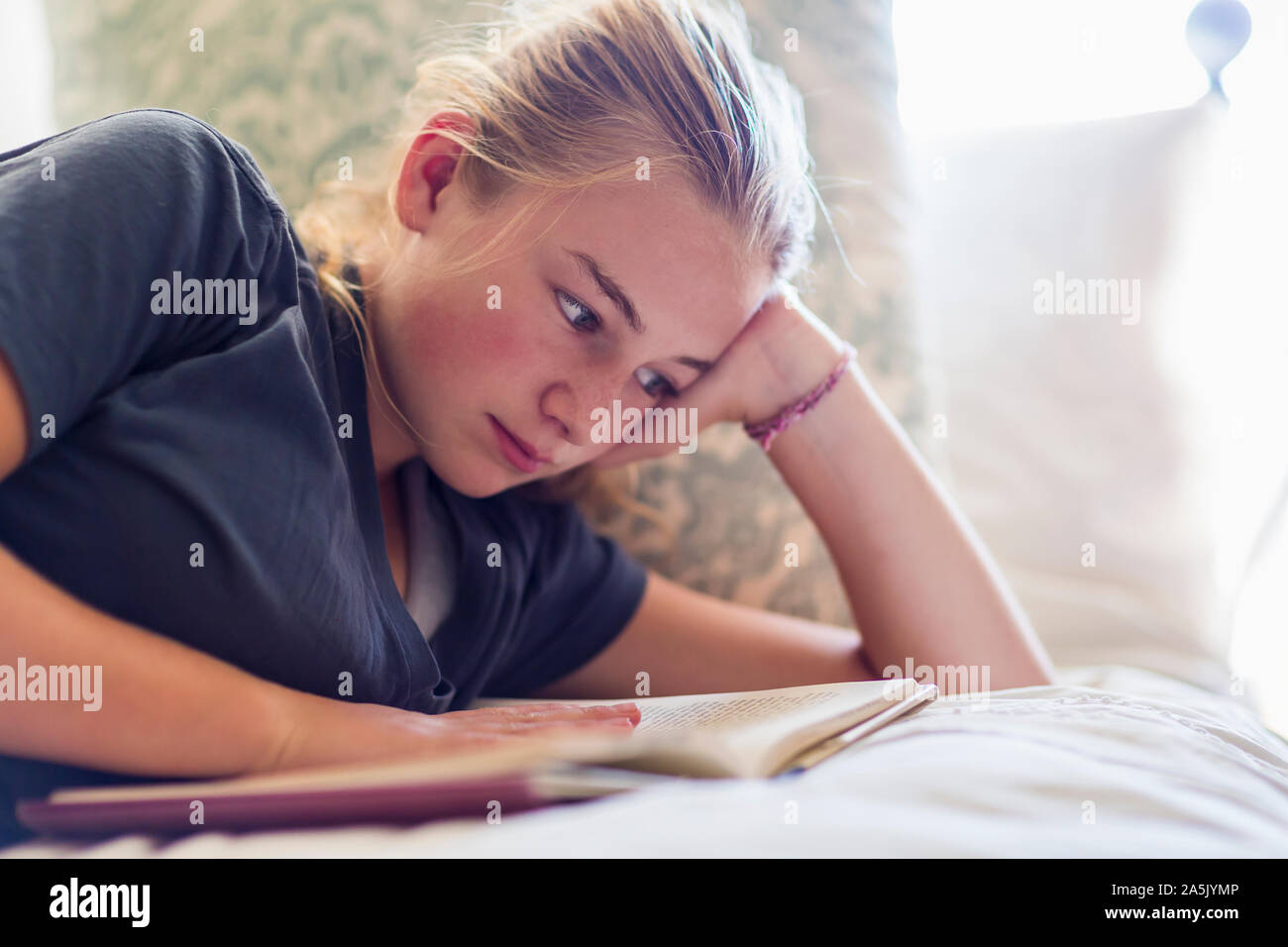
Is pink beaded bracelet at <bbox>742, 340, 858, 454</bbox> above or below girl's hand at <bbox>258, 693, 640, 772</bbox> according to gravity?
above

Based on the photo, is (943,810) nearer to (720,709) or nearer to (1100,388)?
(720,709)

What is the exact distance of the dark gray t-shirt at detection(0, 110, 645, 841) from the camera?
49cm

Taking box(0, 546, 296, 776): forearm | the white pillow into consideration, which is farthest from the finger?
the white pillow

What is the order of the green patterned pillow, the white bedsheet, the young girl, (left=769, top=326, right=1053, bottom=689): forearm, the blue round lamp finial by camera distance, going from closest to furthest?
the white bedsheet, the young girl, (left=769, top=326, right=1053, bottom=689): forearm, the green patterned pillow, the blue round lamp finial

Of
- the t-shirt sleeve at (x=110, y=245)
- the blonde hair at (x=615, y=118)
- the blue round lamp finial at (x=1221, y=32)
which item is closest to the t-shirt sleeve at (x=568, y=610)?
the blonde hair at (x=615, y=118)

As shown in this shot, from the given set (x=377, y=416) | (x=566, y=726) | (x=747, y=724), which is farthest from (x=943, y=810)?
(x=377, y=416)

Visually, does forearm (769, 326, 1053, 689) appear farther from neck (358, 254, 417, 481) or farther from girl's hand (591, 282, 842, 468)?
neck (358, 254, 417, 481)

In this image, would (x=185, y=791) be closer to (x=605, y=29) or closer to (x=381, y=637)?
(x=381, y=637)

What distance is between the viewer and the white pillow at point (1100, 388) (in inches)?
40.6

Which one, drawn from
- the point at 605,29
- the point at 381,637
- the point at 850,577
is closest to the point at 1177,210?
the point at 850,577

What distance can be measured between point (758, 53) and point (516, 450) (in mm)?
608

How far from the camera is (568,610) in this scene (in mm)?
935

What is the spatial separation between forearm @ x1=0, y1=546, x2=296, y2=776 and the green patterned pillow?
0.59m

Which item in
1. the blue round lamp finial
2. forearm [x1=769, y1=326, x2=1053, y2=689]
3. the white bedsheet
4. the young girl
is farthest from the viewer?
the blue round lamp finial
